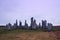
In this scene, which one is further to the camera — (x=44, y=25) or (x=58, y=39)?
(x=44, y=25)

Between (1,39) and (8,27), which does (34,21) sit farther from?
(1,39)

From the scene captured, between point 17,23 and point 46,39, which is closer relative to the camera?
point 46,39

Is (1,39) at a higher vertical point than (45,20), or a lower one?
lower

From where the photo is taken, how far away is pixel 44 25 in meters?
39.8

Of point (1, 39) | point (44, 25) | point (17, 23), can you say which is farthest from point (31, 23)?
point (1, 39)

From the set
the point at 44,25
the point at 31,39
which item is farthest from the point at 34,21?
the point at 31,39

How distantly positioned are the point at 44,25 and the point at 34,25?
363 centimetres

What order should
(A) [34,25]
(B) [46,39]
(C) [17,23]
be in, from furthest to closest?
(C) [17,23]
(A) [34,25]
(B) [46,39]

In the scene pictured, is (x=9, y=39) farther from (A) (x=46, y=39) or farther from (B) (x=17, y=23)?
(B) (x=17, y=23)

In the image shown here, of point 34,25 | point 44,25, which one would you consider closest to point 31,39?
point 34,25

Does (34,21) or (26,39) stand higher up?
(34,21)

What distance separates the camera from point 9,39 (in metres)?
22.0

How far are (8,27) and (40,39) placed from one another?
17836mm

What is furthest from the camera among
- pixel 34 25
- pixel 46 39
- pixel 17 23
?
pixel 17 23
